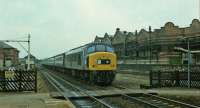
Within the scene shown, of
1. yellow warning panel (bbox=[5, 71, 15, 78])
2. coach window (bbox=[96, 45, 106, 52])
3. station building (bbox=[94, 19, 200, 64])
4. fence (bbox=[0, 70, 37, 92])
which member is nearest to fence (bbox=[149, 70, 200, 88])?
coach window (bbox=[96, 45, 106, 52])

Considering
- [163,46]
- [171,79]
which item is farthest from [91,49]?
Result: [163,46]

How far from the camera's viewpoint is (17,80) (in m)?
24.8

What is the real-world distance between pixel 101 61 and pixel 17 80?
28.3ft

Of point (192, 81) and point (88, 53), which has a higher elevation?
point (88, 53)

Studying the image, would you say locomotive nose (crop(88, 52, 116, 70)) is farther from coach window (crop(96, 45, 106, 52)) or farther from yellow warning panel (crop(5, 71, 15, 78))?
yellow warning panel (crop(5, 71, 15, 78))

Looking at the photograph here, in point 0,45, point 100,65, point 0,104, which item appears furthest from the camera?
point 0,45

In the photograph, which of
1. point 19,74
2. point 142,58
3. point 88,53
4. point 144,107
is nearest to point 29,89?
point 19,74

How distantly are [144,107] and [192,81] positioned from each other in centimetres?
1293

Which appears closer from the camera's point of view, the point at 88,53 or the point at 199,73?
the point at 199,73

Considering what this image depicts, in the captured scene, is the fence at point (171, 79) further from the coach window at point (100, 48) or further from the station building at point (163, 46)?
the station building at point (163, 46)

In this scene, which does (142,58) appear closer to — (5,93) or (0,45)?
(5,93)

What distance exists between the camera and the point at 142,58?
2456 inches

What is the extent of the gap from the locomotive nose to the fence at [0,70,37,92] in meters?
7.22

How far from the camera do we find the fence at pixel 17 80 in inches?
967
